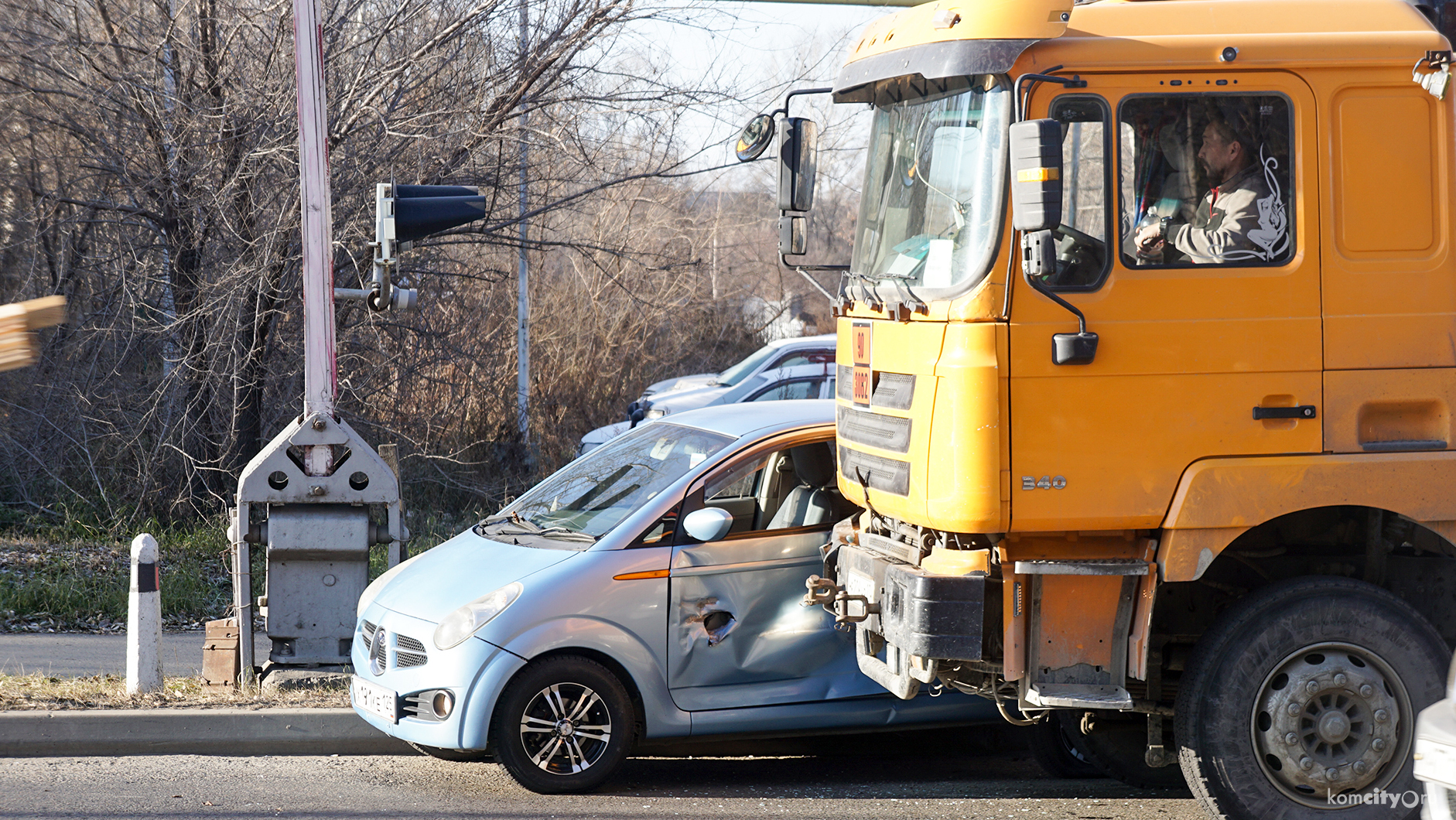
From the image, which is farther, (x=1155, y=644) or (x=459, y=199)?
(x=459, y=199)

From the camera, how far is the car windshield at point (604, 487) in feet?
20.3

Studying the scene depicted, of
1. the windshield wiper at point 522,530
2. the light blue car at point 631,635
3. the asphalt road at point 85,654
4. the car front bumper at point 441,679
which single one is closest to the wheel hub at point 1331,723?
the light blue car at point 631,635

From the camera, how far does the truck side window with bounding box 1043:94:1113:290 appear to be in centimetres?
492

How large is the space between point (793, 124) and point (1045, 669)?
264cm

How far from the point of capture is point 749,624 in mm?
5977

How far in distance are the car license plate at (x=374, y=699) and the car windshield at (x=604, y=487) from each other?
95cm

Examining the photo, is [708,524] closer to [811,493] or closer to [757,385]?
[811,493]

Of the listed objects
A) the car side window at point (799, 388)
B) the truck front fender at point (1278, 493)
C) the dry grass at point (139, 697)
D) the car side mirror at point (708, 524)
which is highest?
the car side window at point (799, 388)

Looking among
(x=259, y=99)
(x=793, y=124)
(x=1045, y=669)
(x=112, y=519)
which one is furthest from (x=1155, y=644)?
(x=112, y=519)

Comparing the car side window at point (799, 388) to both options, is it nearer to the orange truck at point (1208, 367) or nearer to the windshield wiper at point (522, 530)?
the windshield wiper at point (522, 530)

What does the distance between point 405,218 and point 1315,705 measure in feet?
18.1

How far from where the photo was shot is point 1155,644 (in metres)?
5.29

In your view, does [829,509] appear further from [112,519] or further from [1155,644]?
[112,519]

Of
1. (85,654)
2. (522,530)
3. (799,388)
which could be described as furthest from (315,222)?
(799,388)
